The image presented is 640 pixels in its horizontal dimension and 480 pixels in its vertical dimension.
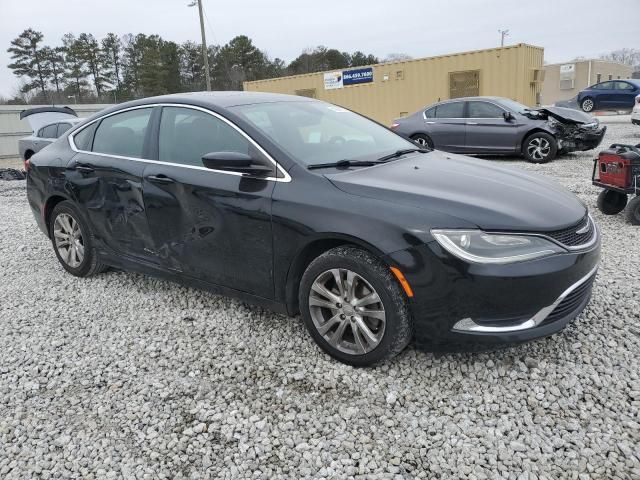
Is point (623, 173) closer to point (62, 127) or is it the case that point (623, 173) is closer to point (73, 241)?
point (73, 241)

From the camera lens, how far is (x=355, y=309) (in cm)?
280

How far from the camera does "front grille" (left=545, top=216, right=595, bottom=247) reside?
8.64 ft

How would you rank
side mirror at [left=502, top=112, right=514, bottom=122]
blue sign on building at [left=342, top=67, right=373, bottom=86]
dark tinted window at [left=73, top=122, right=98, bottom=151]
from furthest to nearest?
blue sign on building at [left=342, top=67, right=373, bottom=86] → side mirror at [left=502, top=112, right=514, bottom=122] → dark tinted window at [left=73, top=122, right=98, bottom=151]

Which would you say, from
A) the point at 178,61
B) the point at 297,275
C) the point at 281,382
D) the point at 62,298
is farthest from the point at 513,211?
the point at 178,61

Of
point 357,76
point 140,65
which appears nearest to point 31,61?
point 140,65

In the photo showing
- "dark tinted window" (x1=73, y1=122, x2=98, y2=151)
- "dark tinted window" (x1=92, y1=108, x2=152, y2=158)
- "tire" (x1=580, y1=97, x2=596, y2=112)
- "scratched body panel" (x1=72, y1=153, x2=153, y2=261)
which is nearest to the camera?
"scratched body panel" (x1=72, y1=153, x2=153, y2=261)

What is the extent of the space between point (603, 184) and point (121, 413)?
5498mm

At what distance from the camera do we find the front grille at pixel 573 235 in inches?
104

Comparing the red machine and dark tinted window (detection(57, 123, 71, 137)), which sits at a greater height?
dark tinted window (detection(57, 123, 71, 137))

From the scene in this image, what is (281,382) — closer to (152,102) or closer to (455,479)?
(455,479)

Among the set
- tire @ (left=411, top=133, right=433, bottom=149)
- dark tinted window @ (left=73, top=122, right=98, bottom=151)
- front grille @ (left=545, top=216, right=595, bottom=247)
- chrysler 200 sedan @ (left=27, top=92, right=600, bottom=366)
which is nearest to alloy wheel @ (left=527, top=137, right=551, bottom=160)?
tire @ (left=411, top=133, right=433, bottom=149)

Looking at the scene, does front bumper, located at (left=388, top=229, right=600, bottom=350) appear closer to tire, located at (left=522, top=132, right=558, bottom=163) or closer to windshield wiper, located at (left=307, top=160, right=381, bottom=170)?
windshield wiper, located at (left=307, top=160, right=381, bottom=170)

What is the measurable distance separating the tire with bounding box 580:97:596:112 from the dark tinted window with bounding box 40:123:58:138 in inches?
867

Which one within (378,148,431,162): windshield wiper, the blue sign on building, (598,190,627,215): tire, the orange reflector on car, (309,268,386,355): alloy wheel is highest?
the blue sign on building
